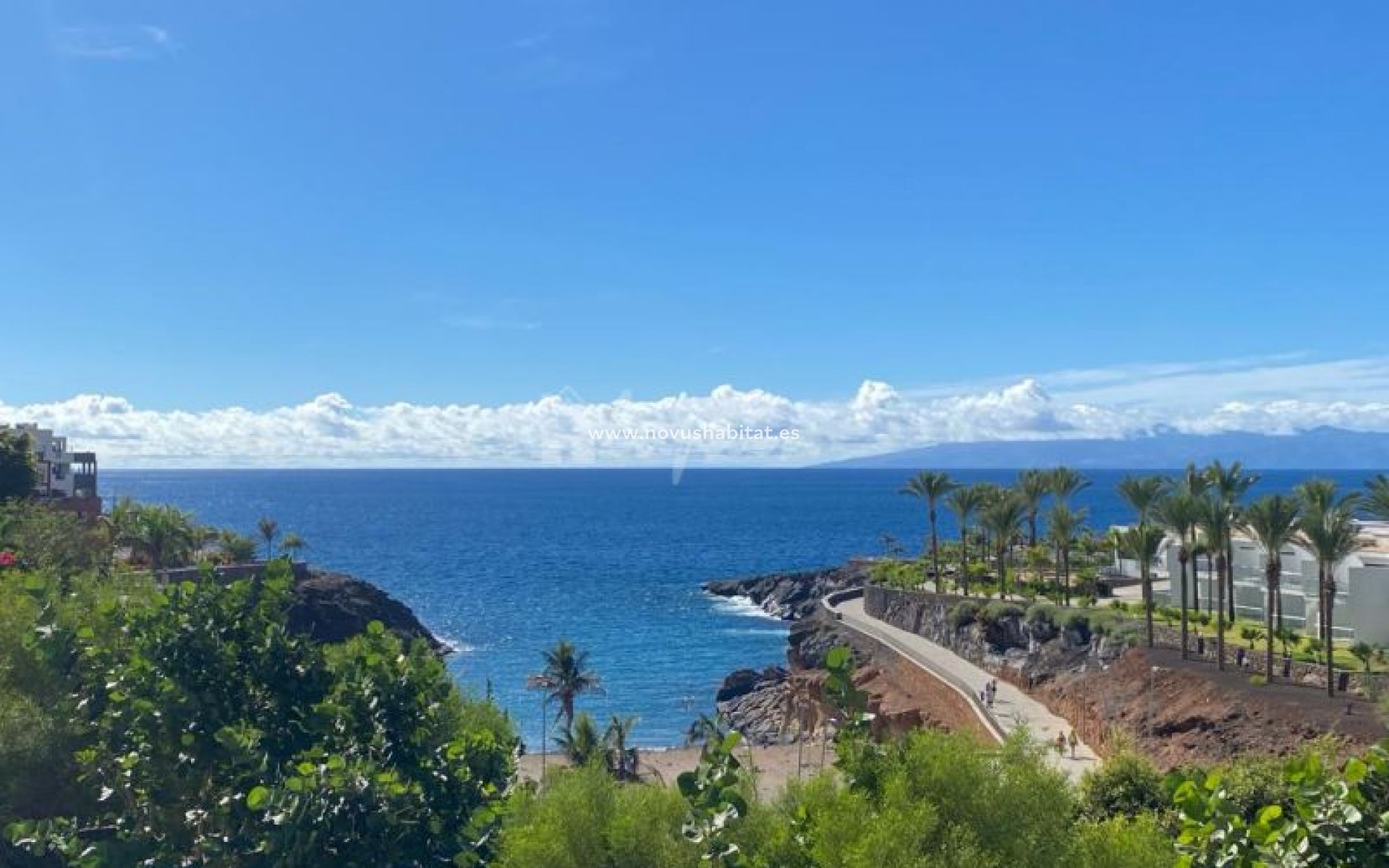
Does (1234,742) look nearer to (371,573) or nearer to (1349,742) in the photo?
(1349,742)

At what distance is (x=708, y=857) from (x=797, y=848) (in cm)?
85

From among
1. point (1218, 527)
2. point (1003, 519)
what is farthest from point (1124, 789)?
point (1003, 519)

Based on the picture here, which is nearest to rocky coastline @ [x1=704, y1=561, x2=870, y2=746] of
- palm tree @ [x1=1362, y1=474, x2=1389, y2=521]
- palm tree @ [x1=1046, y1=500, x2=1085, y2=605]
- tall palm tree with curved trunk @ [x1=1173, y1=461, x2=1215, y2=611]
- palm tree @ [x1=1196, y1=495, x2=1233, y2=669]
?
palm tree @ [x1=1046, y1=500, x2=1085, y2=605]

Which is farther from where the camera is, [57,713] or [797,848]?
[57,713]

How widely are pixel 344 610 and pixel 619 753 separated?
35.1 metres

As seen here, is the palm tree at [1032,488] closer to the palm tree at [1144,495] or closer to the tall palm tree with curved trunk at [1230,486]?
the palm tree at [1144,495]

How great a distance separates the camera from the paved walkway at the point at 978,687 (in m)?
35.1

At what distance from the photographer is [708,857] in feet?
32.0

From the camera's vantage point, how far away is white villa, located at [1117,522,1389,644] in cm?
3706

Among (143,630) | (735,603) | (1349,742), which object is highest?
(143,630)

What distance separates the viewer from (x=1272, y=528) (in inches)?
1330

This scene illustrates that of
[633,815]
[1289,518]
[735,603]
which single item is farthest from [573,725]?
[735,603]

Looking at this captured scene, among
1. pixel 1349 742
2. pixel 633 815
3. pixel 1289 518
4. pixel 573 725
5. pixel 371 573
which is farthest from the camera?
pixel 371 573

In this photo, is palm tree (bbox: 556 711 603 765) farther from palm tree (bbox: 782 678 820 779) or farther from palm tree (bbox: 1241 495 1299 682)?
palm tree (bbox: 1241 495 1299 682)
